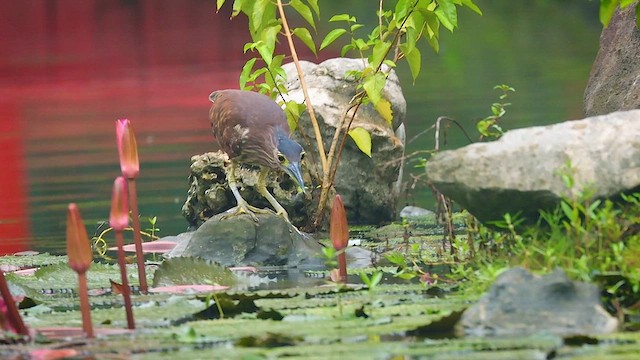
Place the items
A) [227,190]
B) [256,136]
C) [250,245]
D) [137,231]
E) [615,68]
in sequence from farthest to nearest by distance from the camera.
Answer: [615,68] < [227,190] < [256,136] < [250,245] < [137,231]

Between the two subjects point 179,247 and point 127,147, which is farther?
point 179,247

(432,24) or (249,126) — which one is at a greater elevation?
(432,24)

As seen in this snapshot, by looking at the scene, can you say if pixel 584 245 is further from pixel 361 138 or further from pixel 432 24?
pixel 361 138

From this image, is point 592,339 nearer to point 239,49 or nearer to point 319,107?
point 319,107

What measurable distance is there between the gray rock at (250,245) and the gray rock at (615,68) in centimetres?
183

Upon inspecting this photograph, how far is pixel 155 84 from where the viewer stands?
18875 millimetres

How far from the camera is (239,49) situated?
2255 centimetres

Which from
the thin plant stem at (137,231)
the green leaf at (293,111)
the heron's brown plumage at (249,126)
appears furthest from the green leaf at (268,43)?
the thin plant stem at (137,231)

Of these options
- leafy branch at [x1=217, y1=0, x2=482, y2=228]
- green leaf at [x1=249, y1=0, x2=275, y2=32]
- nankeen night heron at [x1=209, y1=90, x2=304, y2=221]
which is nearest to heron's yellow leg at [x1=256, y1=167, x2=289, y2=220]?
nankeen night heron at [x1=209, y1=90, x2=304, y2=221]

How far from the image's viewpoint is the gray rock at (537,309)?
3215 millimetres

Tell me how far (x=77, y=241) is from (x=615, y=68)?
161 inches

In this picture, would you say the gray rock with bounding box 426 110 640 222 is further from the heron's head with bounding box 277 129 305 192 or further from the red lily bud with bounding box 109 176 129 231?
the heron's head with bounding box 277 129 305 192

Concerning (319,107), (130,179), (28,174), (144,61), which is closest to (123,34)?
(144,61)

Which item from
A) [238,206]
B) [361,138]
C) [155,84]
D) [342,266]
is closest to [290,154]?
[238,206]
